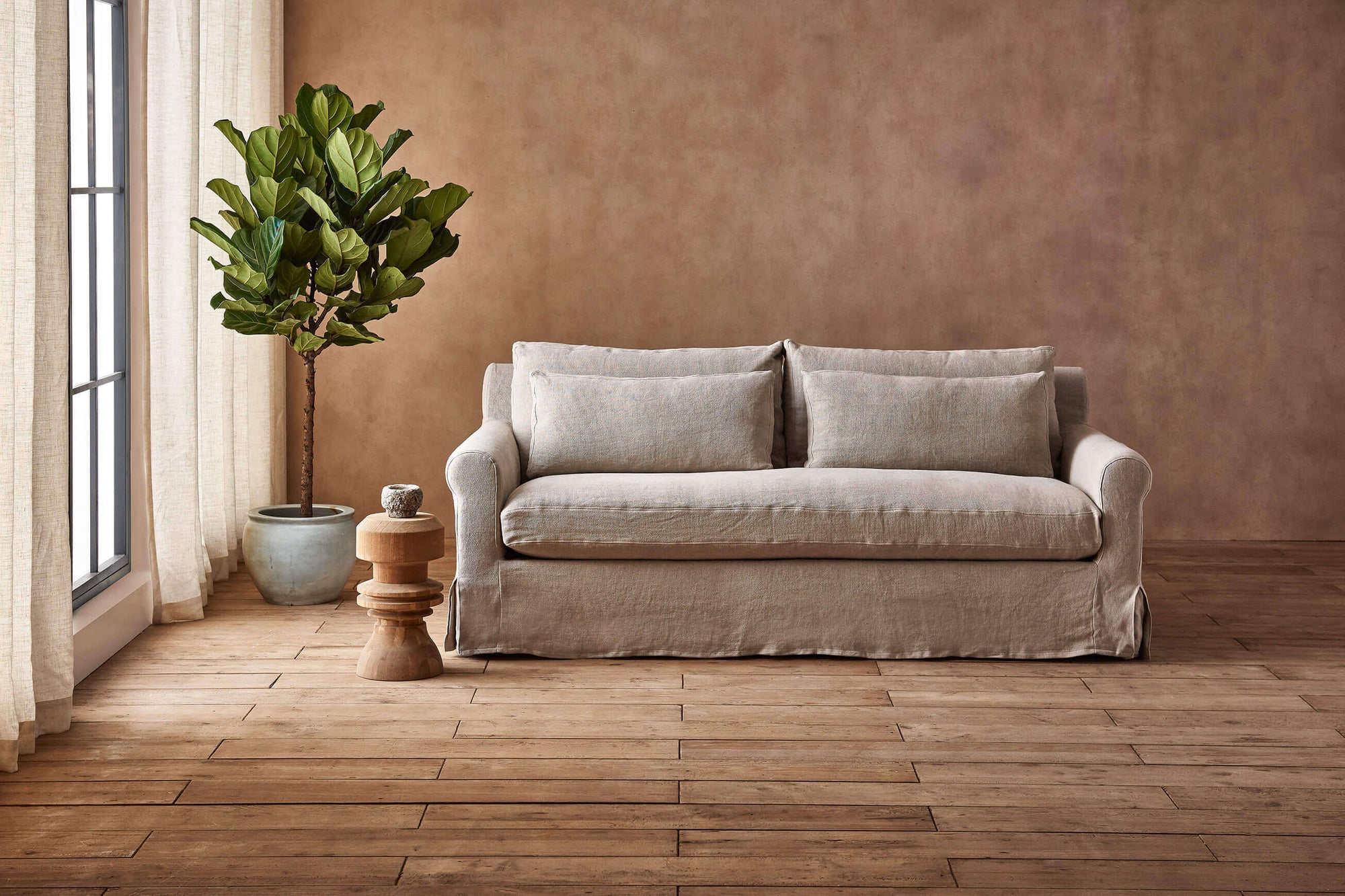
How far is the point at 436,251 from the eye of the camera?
4090 mm

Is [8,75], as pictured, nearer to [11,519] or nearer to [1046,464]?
[11,519]

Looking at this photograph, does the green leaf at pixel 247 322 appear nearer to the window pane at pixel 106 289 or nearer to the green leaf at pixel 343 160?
the window pane at pixel 106 289

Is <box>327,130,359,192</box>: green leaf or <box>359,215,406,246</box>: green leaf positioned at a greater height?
<box>327,130,359,192</box>: green leaf

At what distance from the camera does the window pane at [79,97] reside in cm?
337

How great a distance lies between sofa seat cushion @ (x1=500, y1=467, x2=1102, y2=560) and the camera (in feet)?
11.2

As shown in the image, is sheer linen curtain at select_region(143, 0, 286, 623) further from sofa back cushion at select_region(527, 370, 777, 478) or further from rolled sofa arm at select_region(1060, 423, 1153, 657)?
rolled sofa arm at select_region(1060, 423, 1153, 657)

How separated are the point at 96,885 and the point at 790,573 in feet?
6.47

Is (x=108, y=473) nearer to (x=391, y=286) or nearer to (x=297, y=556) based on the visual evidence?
(x=297, y=556)

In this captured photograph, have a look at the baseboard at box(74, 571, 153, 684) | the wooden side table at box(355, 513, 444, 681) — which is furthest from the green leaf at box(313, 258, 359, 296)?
the baseboard at box(74, 571, 153, 684)

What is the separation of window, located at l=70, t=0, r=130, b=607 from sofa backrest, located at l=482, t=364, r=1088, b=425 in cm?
118

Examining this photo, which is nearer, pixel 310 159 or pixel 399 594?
pixel 399 594

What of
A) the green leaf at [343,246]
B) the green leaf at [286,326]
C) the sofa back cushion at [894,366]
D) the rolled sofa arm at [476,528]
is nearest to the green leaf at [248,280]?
the green leaf at [286,326]

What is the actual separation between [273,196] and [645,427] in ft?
4.59

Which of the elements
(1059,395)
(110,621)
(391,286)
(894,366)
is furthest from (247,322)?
(1059,395)
